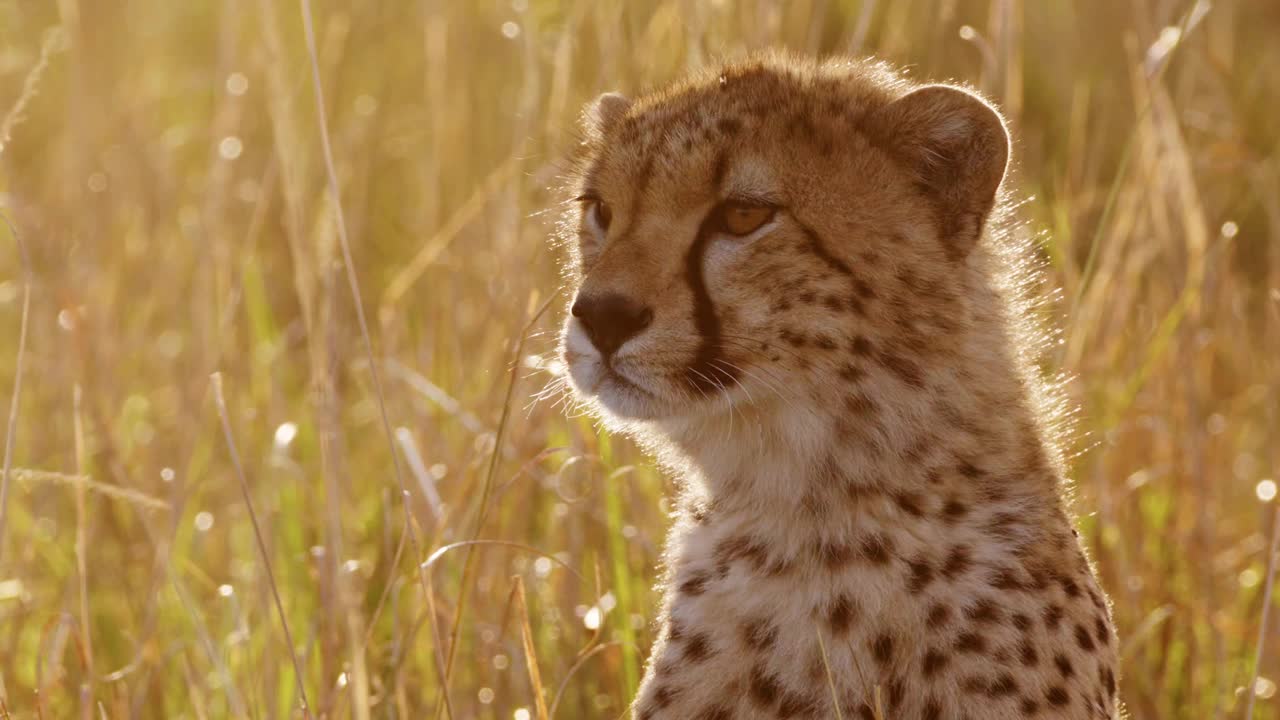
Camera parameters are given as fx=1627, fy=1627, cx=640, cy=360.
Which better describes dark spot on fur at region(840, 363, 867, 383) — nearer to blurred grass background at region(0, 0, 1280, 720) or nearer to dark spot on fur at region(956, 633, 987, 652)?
dark spot on fur at region(956, 633, 987, 652)

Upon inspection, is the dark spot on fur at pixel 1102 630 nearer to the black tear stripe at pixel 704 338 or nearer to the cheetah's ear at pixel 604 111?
the black tear stripe at pixel 704 338

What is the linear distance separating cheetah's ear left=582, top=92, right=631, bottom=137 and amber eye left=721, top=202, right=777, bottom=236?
1.51 feet

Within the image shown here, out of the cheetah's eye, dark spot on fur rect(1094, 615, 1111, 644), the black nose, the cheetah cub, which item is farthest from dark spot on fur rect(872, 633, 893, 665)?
the cheetah's eye

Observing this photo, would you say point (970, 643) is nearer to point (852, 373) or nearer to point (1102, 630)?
point (1102, 630)

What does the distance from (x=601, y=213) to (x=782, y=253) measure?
1.21 feet

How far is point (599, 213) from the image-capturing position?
2.33 metres

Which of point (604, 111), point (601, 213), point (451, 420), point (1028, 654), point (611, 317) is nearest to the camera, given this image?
point (1028, 654)

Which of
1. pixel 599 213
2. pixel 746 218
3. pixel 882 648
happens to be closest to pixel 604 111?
pixel 599 213

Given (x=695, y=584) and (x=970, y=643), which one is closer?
(x=970, y=643)

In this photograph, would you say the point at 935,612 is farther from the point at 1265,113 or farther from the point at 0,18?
the point at 1265,113

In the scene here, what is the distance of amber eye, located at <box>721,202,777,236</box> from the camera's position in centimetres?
206

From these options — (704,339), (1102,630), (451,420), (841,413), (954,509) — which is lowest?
(451,420)

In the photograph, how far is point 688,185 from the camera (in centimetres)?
210

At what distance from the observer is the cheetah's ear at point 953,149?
2109 millimetres
